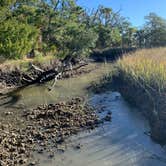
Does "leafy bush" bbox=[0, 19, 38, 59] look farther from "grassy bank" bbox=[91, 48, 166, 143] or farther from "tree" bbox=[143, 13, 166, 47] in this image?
"tree" bbox=[143, 13, 166, 47]

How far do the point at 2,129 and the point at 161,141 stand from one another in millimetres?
3549

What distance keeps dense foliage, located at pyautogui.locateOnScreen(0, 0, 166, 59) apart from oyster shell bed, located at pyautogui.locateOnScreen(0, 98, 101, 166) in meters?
4.45

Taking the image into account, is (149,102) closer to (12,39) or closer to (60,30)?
(12,39)

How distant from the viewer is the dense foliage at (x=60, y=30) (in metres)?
12.9

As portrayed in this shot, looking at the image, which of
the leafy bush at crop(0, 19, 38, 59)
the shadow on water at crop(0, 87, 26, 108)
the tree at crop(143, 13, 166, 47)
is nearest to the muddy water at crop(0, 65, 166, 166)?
the shadow on water at crop(0, 87, 26, 108)

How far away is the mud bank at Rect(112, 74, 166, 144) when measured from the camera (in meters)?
6.20

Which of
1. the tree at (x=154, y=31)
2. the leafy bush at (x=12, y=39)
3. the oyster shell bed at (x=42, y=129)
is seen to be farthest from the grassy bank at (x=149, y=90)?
the tree at (x=154, y=31)

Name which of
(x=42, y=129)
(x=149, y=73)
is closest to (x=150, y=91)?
(x=149, y=73)

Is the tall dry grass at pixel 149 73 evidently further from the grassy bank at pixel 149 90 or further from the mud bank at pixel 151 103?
the mud bank at pixel 151 103

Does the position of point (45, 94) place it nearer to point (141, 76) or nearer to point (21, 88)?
point (21, 88)

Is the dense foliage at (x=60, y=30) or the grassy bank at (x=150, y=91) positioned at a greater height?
the dense foliage at (x=60, y=30)

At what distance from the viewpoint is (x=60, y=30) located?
22.6 meters

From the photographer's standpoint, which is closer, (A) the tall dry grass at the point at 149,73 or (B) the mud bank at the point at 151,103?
(B) the mud bank at the point at 151,103

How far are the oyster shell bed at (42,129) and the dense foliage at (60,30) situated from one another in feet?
14.6
